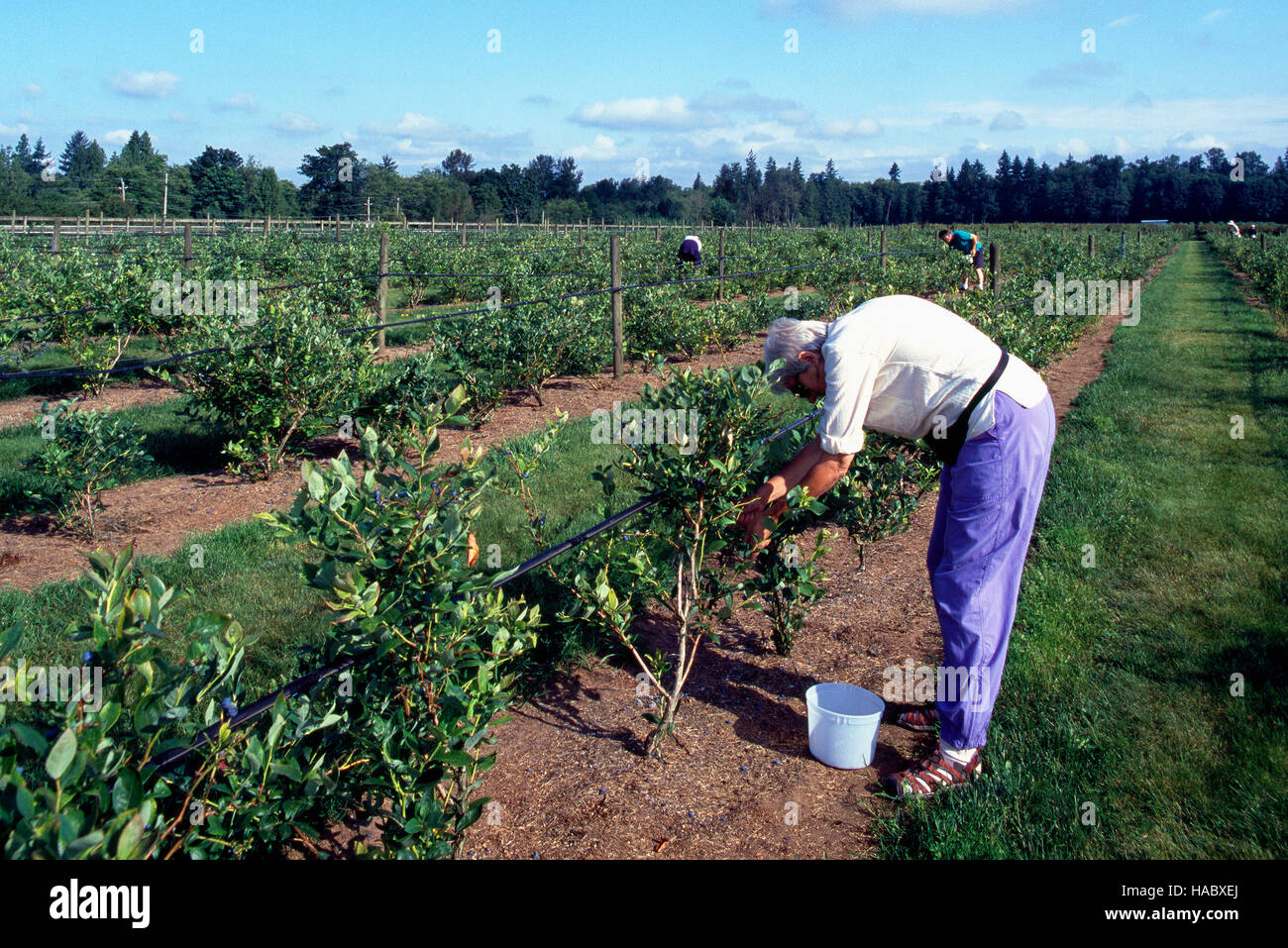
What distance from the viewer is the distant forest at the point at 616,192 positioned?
58.4 metres

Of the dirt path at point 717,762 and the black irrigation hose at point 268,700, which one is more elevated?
the black irrigation hose at point 268,700

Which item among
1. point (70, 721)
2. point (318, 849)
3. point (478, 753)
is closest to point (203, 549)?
point (478, 753)

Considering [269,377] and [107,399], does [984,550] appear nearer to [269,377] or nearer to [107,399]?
[269,377]

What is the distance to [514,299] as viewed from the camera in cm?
1391

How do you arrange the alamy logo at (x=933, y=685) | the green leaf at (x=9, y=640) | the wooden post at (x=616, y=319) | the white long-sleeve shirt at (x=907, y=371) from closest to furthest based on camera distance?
the green leaf at (x=9, y=640) < the white long-sleeve shirt at (x=907, y=371) < the alamy logo at (x=933, y=685) < the wooden post at (x=616, y=319)

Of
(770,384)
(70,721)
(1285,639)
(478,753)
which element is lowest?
(478,753)

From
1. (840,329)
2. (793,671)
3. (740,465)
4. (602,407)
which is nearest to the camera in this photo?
(840,329)

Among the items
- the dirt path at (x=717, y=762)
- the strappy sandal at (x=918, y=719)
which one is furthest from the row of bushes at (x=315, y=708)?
the strappy sandal at (x=918, y=719)

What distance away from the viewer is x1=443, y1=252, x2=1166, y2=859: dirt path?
288cm

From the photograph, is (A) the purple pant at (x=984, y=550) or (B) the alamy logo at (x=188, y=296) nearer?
(A) the purple pant at (x=984, y=550)

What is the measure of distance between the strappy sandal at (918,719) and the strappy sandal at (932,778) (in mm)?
388

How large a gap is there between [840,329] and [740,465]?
740 millimetres

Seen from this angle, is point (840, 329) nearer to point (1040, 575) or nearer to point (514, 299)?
point (1040, 575)
